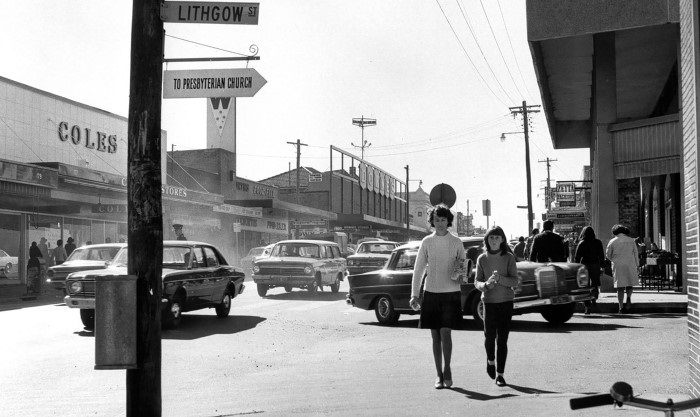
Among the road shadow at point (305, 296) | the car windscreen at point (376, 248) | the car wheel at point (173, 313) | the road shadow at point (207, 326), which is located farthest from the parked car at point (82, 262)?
the car windscreen at point (376, 248)

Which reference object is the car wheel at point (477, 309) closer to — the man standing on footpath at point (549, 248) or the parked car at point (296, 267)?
the man standing on footpath at point (549, 248)

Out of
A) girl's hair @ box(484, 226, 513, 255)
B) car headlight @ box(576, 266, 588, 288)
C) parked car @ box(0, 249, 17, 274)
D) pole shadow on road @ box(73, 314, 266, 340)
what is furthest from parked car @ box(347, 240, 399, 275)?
girl's hair @ box(484, 226, 513, 255)

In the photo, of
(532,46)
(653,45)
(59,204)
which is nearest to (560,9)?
(532,46)

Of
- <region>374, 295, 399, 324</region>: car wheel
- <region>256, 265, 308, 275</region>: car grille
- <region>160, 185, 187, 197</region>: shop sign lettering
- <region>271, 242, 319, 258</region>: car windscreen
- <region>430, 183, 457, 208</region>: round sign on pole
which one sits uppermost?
<region>160, 185, 187, 197</region>: shop sign lettering

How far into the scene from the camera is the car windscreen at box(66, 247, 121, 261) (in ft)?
66.9

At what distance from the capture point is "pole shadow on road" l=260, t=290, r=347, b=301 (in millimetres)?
22469

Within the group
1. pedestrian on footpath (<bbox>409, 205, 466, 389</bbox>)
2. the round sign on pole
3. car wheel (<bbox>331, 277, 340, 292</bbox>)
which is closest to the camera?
pedestrian on footpath (<bbox>409, 205, 466, 389</bbox>)

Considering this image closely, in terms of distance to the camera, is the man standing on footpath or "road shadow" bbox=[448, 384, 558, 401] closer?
"road shadow" bbox=[448, 384, 558, 401]

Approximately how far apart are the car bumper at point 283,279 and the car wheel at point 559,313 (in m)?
9.45

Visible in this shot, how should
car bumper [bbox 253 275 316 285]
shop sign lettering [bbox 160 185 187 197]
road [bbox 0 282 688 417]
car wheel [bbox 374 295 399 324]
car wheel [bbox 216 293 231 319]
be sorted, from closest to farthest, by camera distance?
road [bbox 0 282 688 417], car wheel [bbox 374 295 399 324], car wheel [bbox 216 293 231 319], car bumper [bbox 253 275 316 285], shop sign lettering [bbox 160 185 187 197]

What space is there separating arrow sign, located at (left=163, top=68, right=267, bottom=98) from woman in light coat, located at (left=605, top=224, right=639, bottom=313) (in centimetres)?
1021

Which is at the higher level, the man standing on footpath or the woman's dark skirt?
the man standing on footpath

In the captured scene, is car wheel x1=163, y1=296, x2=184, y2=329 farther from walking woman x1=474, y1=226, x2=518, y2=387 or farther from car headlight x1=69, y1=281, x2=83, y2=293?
walking woman x1=474, y1=226, x2=518, y2=387

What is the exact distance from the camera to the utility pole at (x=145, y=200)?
6117mm
